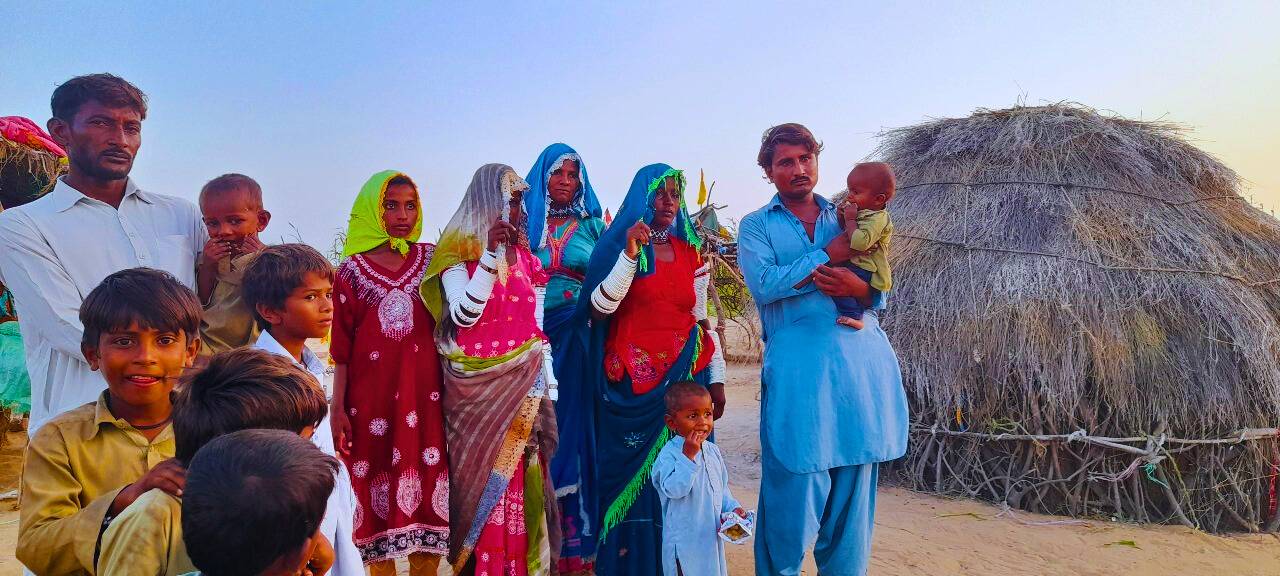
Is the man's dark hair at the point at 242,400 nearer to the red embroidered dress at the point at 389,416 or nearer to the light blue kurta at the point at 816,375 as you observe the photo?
the red embroidered dress at the point at 389,416

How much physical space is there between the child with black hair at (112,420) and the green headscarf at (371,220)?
1324mm

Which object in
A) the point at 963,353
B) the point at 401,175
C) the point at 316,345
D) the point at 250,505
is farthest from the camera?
the point at 316,345

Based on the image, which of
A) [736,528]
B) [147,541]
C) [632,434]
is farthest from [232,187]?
[736,528]

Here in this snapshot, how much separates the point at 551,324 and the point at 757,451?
15.2ft

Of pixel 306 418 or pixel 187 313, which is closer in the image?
pixel 306 418

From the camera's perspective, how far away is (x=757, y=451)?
7.96m

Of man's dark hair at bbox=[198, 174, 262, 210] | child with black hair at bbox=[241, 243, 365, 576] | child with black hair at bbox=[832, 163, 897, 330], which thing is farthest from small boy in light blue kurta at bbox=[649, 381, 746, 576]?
man's dark hair at bbox=[198, 174, 262, 210]

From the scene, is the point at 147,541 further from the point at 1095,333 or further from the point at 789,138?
the point at 1095,333

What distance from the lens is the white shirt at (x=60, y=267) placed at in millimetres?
2367

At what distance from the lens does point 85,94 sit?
2.47 metres

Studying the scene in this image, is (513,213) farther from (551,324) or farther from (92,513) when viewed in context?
(92,513)

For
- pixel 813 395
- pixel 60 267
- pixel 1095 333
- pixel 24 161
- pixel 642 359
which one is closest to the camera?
Answer: pixel 60 267

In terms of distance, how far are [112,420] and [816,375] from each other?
2496 millimetres

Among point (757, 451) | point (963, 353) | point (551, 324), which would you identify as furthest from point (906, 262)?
point (551, 324)
